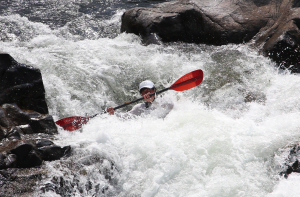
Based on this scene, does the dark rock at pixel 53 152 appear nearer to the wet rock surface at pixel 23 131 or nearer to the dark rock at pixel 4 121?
the wet rock surface at pixel 23 131

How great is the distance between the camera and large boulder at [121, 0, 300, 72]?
250 inches

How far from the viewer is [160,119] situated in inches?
175

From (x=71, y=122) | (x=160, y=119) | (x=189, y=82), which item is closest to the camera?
(x=71, y=122)

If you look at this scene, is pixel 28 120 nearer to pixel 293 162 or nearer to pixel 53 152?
pixel 53 152

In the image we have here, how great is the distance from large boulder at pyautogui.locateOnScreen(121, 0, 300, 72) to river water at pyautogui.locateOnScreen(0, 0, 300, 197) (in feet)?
0.95

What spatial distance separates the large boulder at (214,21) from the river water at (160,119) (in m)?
0.29

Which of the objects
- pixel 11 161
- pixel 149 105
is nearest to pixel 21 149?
pixel 11 161

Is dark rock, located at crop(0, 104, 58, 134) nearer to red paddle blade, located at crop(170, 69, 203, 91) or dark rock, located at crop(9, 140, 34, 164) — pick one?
dark rock, located at crop(9, 140, 34, 164)

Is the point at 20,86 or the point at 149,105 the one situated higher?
the point at 20,86

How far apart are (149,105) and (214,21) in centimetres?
288

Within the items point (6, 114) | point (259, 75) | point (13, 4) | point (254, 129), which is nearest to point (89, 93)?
point (6, 114)

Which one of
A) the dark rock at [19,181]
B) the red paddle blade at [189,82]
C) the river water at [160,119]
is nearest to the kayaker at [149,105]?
the river water at [160,119]

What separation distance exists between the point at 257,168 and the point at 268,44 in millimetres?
3295

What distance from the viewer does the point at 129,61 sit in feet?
18.9
